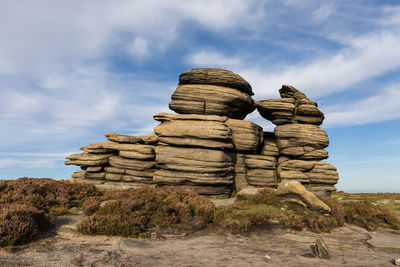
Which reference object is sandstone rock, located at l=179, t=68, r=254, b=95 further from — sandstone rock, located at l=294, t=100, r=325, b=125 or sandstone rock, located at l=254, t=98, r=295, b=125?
sandstone rock, located at l=294, t=100, r=325, b=125

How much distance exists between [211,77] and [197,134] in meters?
9.09

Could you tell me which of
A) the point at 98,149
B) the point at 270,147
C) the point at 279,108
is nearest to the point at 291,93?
the point at 279,108

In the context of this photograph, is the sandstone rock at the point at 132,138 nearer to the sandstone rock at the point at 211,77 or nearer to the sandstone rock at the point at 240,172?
the sandstone rock at the point at 211,77

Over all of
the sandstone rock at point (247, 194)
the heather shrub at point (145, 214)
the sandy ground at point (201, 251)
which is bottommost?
the sandy ground at point (201, 251)

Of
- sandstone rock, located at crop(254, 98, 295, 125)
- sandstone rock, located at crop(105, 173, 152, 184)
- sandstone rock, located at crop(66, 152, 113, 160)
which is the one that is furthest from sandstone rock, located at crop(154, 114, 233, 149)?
sandstone rock, located at crop(254, 98, 295, 125)

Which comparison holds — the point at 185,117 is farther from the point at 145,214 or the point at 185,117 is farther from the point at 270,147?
the point at 145,214

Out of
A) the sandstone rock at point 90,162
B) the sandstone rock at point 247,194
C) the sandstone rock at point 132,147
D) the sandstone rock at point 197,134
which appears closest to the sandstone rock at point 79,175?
the sandstone rock at point 90,162

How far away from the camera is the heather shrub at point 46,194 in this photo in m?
14.7

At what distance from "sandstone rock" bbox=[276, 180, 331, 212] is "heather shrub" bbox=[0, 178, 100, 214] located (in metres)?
14.6

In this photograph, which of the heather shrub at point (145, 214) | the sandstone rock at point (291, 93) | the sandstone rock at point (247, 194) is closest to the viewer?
the heather shrub at point (145, 214)

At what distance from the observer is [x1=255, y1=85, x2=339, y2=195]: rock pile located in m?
32.8

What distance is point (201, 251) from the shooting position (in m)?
10.3

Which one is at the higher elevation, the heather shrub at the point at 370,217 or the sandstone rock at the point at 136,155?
the sandstone rock at the point at 136,155

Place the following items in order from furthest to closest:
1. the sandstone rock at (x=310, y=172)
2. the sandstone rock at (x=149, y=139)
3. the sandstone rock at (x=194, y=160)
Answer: the sandstone rock at (x=149, y=139) → the sandstone rock at (x=310, y=172) → the sandstone rock at (x=194, y=160)
